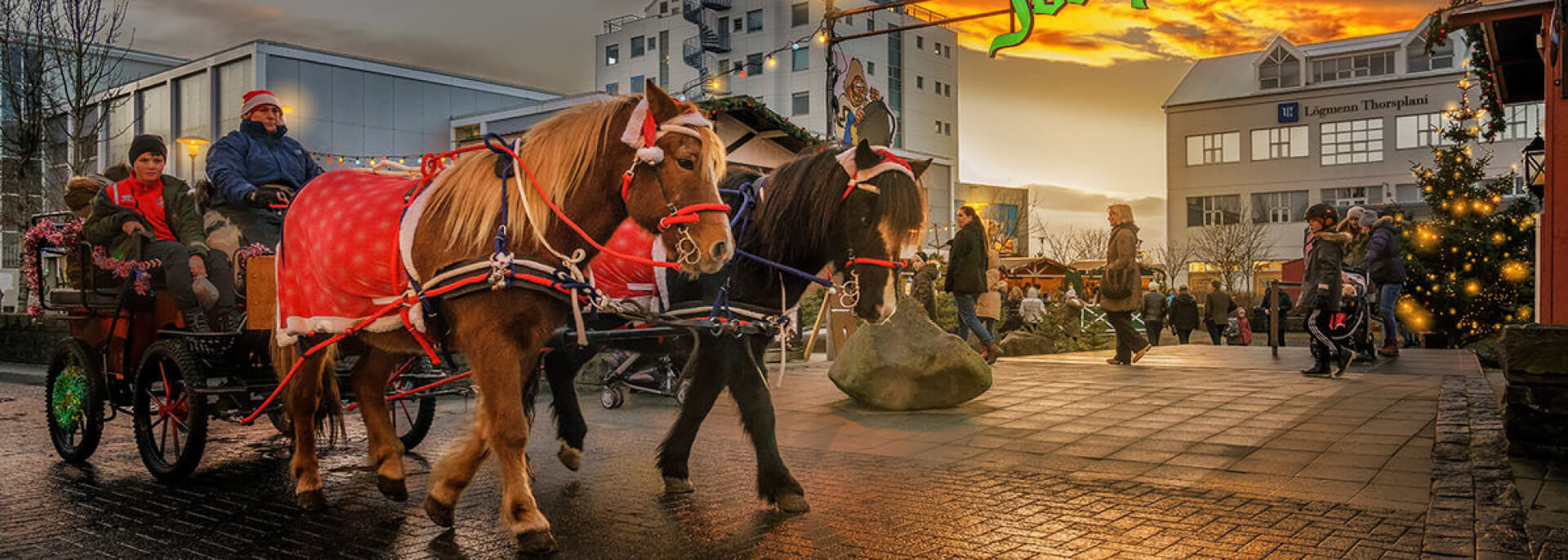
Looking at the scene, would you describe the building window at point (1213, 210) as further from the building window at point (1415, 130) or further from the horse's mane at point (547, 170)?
the horse's mane at point (547, 170)

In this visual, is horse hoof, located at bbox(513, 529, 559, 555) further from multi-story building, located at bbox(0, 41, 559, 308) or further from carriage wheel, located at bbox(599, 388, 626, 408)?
multi-story building, located at bbox(0, 41, 559, 308)

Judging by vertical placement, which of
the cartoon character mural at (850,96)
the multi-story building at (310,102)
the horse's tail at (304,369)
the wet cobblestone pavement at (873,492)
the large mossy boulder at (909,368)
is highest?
the multi-story building at (310,102)

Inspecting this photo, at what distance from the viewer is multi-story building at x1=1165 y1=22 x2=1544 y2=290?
51.8 metres

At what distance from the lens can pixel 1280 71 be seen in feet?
183

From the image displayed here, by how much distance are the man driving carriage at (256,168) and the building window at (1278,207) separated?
54.8 meters

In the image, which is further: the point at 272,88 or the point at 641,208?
the point at 272,88

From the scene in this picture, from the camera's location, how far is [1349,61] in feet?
179

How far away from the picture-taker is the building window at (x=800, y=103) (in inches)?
2621

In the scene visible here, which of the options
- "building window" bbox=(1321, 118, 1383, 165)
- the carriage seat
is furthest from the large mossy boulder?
"building window" bbox=(1321, 118, 1383, 165)

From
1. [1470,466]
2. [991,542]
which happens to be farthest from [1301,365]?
[991,542]

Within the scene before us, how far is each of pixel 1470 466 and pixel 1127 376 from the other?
5867 millimetres

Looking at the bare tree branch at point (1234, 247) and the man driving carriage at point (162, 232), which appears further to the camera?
the bare tree branch at point (1234, 247)

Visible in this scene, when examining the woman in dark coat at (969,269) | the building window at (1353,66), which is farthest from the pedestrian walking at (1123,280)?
the building window at (1353,66)

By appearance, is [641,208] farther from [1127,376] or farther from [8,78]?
[8,78]
